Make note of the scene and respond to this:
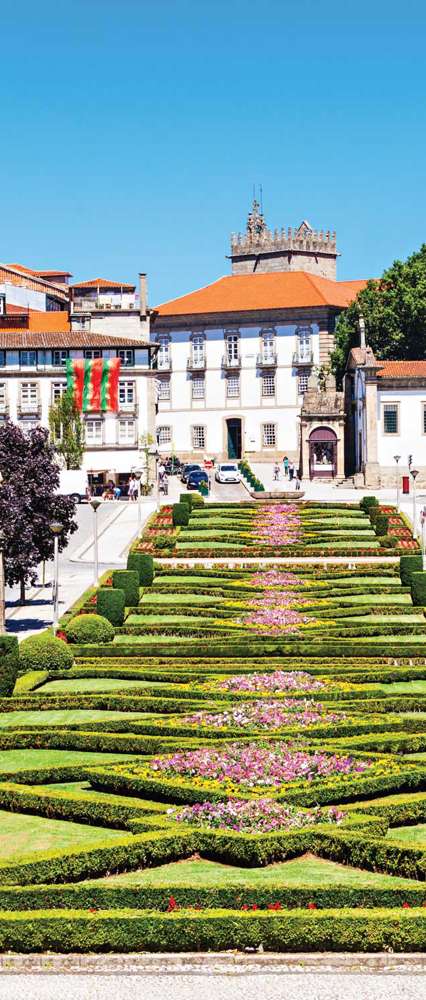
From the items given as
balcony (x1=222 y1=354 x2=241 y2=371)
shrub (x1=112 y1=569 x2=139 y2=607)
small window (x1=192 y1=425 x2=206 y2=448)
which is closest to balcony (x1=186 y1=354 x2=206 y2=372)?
balcony (x1=222 y1=354 x2=241 y2=371)

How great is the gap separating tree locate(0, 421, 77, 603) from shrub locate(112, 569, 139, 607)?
2127 millimetres

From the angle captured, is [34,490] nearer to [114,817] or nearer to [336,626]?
[336,626]

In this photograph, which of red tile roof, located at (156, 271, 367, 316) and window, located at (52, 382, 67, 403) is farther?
red tile roof, located at (156, 271, 367, 316)

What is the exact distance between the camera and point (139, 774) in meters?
20.7

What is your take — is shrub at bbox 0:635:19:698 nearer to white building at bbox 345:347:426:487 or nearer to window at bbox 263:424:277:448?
white building at bbox 345:347:426:487

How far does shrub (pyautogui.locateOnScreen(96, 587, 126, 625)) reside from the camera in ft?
121

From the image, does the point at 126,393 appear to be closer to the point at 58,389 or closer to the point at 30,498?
the point at 58,389

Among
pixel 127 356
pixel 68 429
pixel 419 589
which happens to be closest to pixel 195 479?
pixel 68 429

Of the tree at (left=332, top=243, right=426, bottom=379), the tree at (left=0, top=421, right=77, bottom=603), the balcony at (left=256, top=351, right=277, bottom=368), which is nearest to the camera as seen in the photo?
the tree at (left=0, top=421, right=77, bottom=603)

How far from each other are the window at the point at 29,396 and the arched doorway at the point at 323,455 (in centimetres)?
1464

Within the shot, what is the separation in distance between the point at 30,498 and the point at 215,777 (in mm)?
20693

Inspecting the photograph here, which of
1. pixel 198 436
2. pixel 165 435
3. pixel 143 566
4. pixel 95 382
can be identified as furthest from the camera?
pixel 165 435

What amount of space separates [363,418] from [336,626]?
→ 4128 centimetres

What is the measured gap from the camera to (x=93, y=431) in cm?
7981
